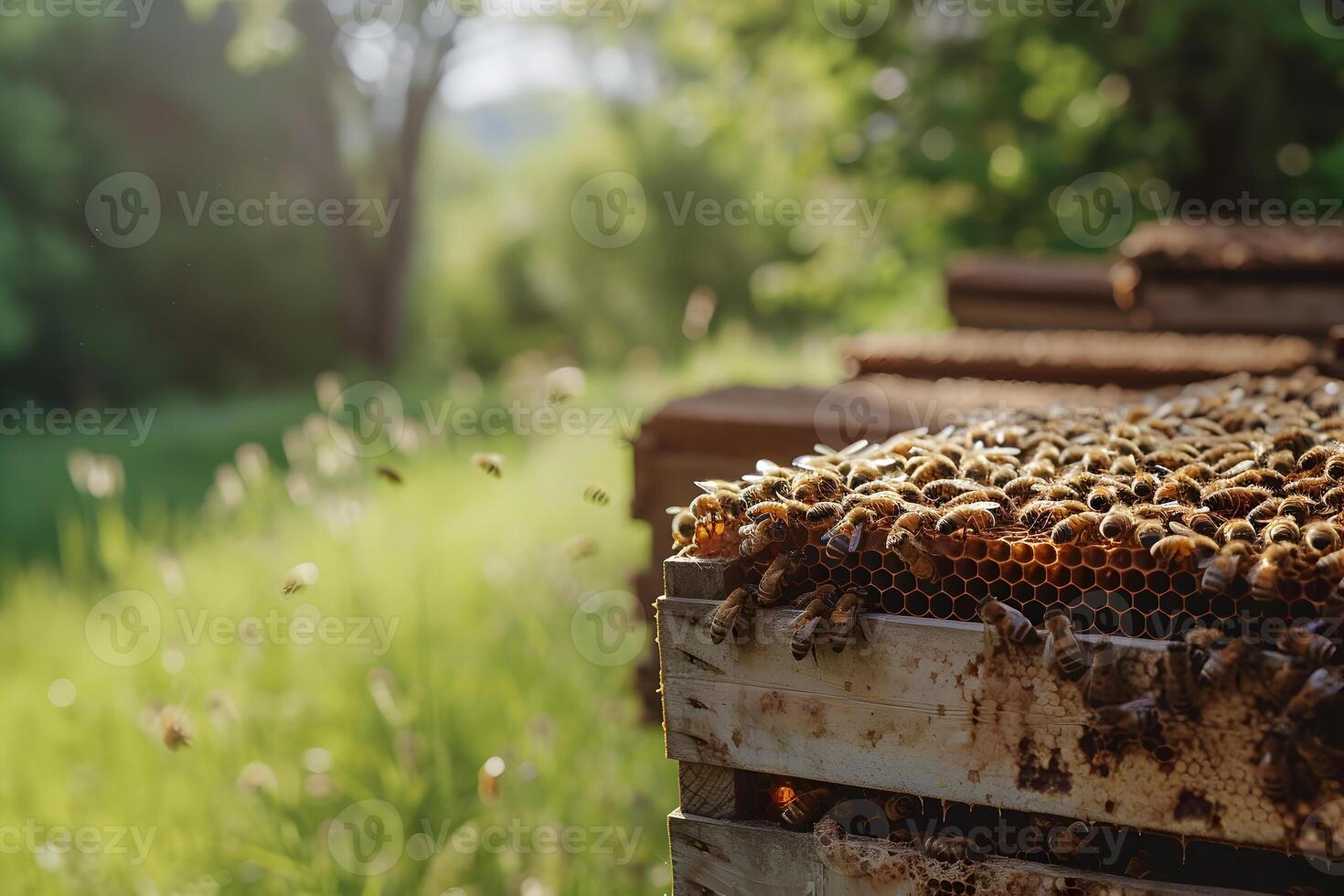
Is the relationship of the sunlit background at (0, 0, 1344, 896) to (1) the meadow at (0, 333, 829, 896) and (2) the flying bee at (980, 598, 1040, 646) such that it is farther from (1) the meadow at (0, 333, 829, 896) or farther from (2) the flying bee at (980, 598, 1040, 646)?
(2) the flying bee at (980, 598, 1040, 646)

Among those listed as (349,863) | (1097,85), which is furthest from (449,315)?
(349,863)

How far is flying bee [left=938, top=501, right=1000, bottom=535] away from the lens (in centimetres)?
230

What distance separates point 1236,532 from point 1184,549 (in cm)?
17

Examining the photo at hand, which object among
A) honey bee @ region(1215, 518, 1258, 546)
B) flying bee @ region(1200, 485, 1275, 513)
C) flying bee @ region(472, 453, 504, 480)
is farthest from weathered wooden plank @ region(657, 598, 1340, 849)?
flying bee @ region(472, 453, 504, 480)

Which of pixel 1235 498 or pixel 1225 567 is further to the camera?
pixel 1235 498

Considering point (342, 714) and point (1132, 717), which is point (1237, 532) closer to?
point (1132, 717)

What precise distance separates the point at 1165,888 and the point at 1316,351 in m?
3.16

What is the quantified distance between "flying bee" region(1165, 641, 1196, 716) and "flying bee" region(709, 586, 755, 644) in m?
0.85

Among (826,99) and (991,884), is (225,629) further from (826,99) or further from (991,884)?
(826,99)

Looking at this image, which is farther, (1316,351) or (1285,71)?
(1285,71)

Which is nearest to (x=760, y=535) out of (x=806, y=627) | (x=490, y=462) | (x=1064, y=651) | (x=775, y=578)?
(x=775, y=578)

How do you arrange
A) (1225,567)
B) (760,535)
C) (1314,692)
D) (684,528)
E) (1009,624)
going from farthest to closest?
(684,528) < (760,535) < (1009,624) < (1225,567) < (1314,692)

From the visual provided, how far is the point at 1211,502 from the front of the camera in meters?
2.38

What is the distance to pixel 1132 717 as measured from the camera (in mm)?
2076
